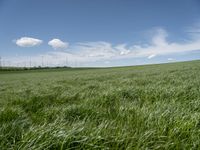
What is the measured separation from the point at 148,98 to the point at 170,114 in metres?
1.97

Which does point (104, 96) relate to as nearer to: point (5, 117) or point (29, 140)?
point (5, 117)

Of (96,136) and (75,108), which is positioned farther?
(75,108)

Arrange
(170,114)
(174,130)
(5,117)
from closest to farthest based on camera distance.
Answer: (174,130), (170,114), (5,117)

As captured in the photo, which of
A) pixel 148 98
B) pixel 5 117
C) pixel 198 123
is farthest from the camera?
pixel 148 98

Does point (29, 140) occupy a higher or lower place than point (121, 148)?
higher

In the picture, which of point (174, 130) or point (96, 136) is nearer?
point (96, 136)

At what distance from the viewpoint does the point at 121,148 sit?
2047 mm

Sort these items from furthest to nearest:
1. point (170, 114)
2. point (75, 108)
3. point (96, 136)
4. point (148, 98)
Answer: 1. point (148, 98)
2. point (75, 108)
3. point (170, 114)
4. point (96, 136)

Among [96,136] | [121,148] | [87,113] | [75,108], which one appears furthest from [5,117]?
[121,148]

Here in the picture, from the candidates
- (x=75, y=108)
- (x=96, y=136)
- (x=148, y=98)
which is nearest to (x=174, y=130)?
(x=96, y=136)

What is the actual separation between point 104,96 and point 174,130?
306 cm

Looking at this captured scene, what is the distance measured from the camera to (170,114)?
2936 millimetres

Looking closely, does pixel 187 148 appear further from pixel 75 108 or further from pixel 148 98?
pixel 148 98

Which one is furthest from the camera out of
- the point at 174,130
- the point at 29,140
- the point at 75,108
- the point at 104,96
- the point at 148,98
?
the point at 104,96
